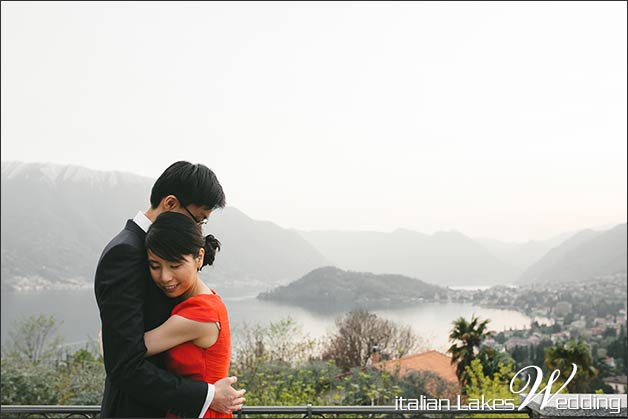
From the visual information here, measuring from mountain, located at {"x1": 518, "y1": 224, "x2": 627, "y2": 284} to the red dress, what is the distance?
1379 inches

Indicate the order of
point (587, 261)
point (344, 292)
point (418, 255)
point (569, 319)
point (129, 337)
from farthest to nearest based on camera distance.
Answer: point (418, 255) < point (587, 261) < point (569, 319) < point (344, 292) < point (129, 337)

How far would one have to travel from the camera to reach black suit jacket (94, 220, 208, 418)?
112 centimetres

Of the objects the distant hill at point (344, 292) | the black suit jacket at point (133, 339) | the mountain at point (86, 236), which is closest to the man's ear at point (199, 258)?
the black suit jacket at point (133, 339)

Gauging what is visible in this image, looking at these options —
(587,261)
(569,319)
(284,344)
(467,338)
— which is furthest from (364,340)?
(587,261)

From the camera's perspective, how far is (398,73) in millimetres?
21234

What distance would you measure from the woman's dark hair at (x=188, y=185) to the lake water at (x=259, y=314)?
1020cm

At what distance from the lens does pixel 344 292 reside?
2055 centimetres

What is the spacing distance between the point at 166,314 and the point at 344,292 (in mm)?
19612

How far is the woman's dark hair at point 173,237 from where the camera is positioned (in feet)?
3.81

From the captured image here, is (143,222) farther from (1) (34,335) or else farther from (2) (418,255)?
(2) (418,255)

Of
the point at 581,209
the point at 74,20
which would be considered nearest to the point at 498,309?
the point at 581,209

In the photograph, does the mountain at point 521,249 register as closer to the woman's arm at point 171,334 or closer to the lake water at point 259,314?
the lake water at point 259,314

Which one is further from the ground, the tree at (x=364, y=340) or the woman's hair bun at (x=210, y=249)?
the woman's hair bun at (x=210, y=249)

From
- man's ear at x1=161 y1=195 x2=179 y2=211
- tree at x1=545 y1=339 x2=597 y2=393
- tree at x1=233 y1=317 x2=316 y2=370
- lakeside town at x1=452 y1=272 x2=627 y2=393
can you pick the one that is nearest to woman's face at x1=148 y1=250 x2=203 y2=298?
man's ear at x1=161 y1=195 x2=179 y2=211
